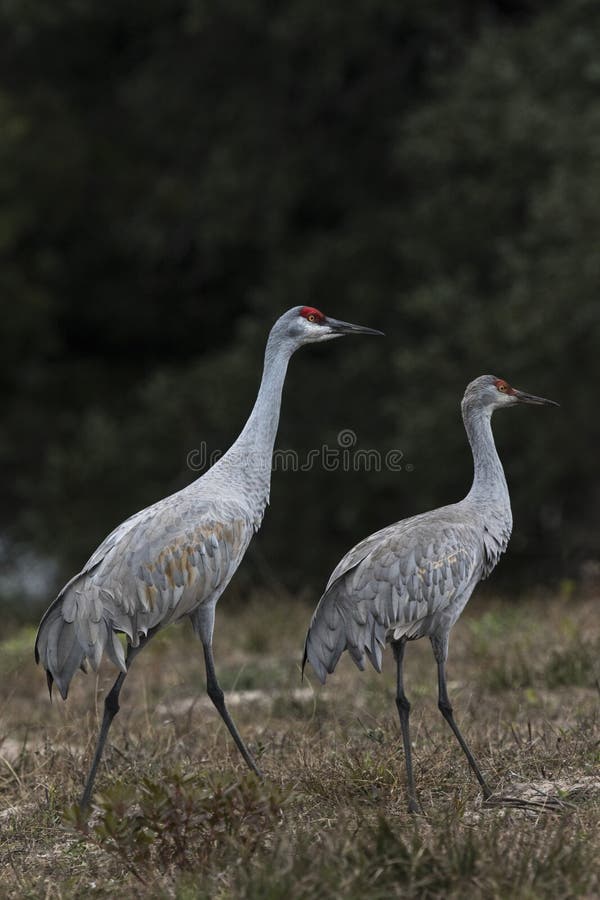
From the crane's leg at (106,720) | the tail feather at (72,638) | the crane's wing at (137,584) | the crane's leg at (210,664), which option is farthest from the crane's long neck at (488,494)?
the tail feather at (72,638)

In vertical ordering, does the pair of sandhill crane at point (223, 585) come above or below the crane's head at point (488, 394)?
below

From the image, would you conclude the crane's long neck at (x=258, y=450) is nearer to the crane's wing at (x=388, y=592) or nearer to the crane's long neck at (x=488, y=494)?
the crane's wing at (x=388, y=592)

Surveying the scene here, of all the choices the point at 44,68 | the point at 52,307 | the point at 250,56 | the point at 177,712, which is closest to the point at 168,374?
the point at 52,307

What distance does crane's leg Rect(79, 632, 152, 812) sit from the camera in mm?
4652

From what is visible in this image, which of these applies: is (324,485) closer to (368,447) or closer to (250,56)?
(368,447)

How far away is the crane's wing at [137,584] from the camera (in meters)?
4.86

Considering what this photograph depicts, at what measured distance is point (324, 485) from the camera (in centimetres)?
1294

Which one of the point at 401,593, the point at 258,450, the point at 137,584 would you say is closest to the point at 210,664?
the point at 137,584

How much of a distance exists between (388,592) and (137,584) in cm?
95

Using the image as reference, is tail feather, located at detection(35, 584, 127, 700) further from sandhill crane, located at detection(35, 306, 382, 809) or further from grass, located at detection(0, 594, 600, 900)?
grass, located at detection(0, 594, 600, 900)

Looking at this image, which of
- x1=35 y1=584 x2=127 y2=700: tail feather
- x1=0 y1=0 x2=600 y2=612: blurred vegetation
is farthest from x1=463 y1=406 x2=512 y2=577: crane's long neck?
x1=0 y1=0 x2=600 y2=612: blurred vegetation

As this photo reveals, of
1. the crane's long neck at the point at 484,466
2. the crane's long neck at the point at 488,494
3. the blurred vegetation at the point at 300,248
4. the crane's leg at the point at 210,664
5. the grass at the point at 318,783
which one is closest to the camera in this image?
the grass at the point at 318,783

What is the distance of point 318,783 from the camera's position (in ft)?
15.3

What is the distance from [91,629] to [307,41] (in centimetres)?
907
